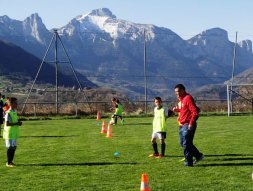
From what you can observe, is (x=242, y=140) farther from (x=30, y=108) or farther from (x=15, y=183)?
(x=30, y=108)

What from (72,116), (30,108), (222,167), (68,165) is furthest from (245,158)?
(30,108)

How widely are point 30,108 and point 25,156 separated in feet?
94.7

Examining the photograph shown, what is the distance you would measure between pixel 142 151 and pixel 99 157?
185 centimetres

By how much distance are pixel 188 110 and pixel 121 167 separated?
218 centimetres

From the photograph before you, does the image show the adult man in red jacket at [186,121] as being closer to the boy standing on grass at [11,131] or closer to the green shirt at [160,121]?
the green shirt at [160,121]

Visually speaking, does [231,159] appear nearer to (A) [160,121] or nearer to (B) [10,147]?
(A) [160,121]

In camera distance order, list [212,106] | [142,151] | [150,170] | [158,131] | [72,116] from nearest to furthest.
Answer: [150,170] < [158,131] < [142,151] < [72,116] < [212,106]

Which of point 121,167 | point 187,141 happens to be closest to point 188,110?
point 187,141

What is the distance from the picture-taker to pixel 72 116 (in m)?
41.8

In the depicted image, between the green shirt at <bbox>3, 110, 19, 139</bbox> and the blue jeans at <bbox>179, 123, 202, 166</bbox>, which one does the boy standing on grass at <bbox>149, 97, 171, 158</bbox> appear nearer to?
the blue jeans at <bbox>179, 123, 202, 166</bbox>

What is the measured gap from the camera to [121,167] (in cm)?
1327

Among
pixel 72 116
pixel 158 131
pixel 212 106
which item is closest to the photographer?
pixel 158 131

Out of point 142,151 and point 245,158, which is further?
point 142,151

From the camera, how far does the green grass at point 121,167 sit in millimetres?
10898
